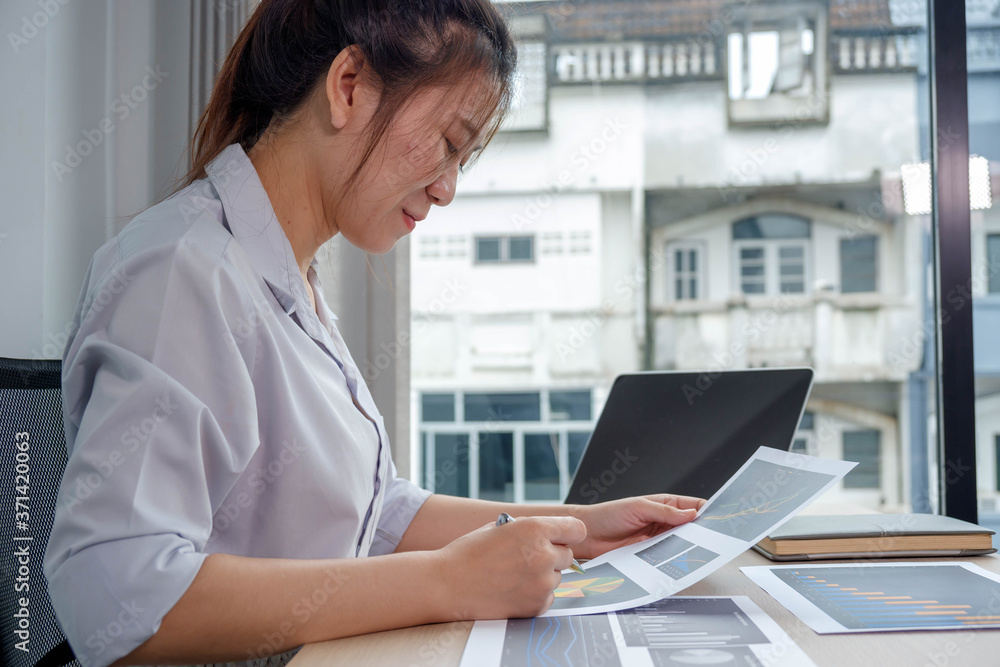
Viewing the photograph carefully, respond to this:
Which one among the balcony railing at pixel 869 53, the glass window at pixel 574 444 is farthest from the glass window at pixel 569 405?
the balcony railing at pixel 869 53

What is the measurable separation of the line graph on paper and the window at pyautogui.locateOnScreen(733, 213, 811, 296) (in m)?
3.48

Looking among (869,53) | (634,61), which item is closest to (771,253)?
(869,53)

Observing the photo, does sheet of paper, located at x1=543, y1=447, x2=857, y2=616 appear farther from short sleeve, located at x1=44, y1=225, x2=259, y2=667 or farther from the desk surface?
short sleeve, located at x1=44, y1=225, x2=259, y2=667

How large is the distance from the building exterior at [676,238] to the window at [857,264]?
2 centimetres

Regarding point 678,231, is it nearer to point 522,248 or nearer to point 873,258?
point 522,248

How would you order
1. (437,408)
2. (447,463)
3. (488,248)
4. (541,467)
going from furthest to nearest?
(488,248), (437,408), (541,467), (447,463)

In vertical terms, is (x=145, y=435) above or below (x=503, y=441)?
above

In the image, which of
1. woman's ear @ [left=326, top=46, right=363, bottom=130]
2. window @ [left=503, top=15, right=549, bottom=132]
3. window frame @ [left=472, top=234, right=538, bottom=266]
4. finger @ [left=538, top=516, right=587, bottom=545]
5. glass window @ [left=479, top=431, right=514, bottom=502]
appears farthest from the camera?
window frame @ [left=472, top=234, right=538, bottom=266]

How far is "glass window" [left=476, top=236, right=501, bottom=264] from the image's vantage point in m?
3.89

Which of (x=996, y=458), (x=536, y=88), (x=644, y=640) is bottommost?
(x=996, y=458)

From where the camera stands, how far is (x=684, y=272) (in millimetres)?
4070

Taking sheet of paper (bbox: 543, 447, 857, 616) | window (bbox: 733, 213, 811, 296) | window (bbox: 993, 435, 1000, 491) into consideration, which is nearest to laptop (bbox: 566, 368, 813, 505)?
sheet of paper (bbox: 543, 447, 857, 616)

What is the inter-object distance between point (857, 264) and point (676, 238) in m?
1.21

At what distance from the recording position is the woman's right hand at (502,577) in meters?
0.54
